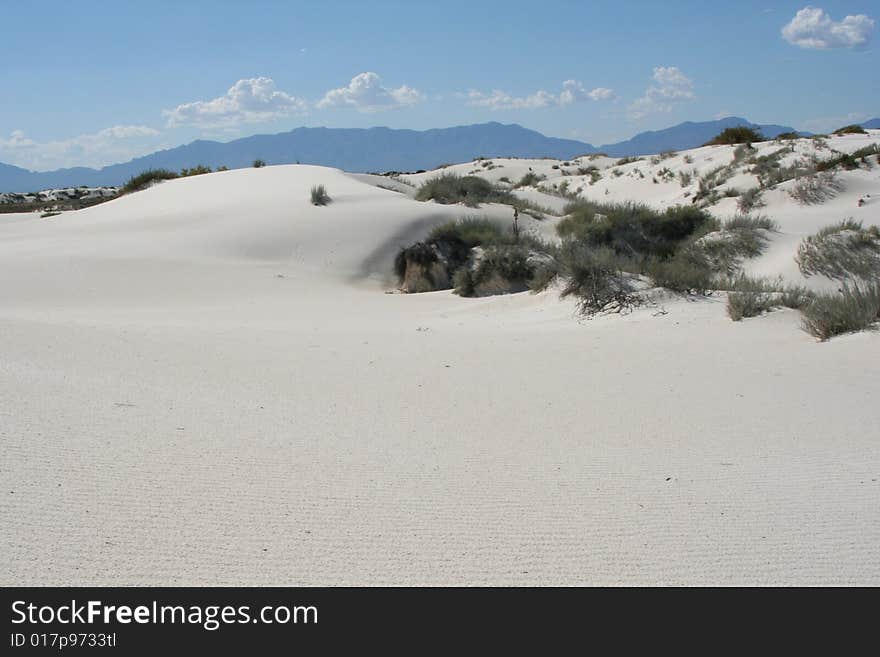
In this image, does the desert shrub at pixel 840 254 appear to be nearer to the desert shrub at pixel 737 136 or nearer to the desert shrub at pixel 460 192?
the desert shrub at pixel 460 192

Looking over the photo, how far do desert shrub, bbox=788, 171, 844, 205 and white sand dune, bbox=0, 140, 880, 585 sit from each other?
1611 centimetres

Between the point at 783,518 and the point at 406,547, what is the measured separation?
1.87 metres

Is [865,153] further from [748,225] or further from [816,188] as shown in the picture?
[748,225]

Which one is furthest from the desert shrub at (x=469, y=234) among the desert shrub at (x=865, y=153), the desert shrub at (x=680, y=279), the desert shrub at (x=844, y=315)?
the desert shrub at (x=865, y=153)

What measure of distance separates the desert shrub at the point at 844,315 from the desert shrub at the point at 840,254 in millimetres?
7157

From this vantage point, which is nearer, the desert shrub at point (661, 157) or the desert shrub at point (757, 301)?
the desert shrub at point (757, 301)

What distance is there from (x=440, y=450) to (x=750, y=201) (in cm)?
2214

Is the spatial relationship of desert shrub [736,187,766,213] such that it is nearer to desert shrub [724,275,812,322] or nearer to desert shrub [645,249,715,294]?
desert shrub [645,249,715,294]

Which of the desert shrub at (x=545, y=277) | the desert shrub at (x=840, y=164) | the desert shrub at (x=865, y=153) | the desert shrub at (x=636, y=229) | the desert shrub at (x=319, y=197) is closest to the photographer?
the desert shrub at (x=545, y=277)

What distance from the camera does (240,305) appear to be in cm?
1240

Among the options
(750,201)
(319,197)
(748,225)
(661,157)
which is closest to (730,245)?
(748,225)

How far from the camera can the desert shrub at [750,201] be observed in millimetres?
23406

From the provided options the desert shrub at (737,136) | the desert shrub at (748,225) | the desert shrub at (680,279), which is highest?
the desert shrub at (737,136)
